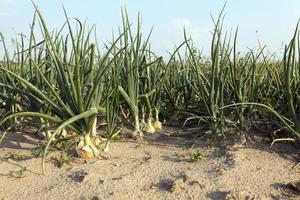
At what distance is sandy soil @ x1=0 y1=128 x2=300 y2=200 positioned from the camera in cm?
185

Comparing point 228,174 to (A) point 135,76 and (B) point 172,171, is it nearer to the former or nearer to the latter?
(B) point 172,171

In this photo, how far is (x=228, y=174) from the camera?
195 cm

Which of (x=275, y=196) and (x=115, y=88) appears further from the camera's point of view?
(x=115, y=88)

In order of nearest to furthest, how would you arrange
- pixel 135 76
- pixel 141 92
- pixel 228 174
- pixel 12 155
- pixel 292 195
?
pixel 292 195 < pixel 228 174 < pixel 12 155 < pixel 135 76 < pixel 141 92

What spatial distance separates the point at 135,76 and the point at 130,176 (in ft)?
2.02

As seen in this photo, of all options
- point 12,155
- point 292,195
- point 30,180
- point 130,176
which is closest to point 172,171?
point 130,176

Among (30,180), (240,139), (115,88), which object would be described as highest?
(115,88)

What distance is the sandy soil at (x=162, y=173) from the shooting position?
1.85 meters

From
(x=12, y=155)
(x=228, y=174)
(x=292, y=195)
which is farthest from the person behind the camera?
(x=12, y=155)

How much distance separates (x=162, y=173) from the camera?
1986mm

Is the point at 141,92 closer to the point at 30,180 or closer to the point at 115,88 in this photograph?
the point at 115,88

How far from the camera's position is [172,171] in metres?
2.00

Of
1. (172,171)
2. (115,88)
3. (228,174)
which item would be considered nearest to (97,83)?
(115,88)

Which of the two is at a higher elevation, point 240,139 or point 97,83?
point 97,83
